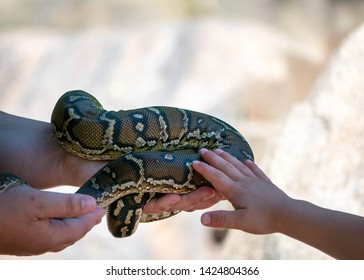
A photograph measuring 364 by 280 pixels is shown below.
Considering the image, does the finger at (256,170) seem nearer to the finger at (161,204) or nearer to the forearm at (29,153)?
the finger at (161,204)

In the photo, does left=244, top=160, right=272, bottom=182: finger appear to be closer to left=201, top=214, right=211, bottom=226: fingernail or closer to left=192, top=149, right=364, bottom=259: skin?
left=192, top=149, right=364, bottom=259: skin

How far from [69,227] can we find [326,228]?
3.58ft

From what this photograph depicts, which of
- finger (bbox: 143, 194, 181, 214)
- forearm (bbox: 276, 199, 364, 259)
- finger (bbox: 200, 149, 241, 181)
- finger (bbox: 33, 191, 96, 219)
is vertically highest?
finger (bbox: 200, 149, 241, 181)

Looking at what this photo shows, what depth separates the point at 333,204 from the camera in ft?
14.1

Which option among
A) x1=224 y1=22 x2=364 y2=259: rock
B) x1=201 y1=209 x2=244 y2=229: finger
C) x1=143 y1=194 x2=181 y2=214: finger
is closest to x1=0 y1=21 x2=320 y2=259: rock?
x1=224 y1=22 x2=364 y2=259: rock

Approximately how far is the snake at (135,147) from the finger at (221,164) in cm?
16

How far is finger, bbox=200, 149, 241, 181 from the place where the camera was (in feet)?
10.2

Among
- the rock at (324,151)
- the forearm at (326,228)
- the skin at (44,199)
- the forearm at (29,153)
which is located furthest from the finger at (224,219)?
the rock at (324,151)

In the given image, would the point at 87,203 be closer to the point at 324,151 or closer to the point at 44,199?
the point at 44,199

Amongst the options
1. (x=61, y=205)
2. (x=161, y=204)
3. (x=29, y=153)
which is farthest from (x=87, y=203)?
(x=29, y=153)

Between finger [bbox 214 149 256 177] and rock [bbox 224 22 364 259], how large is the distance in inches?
50.3

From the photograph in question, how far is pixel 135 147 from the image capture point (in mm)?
3674

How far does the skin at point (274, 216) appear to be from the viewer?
9.07 ft

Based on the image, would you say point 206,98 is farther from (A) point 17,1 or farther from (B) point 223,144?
(A) point 17,1
